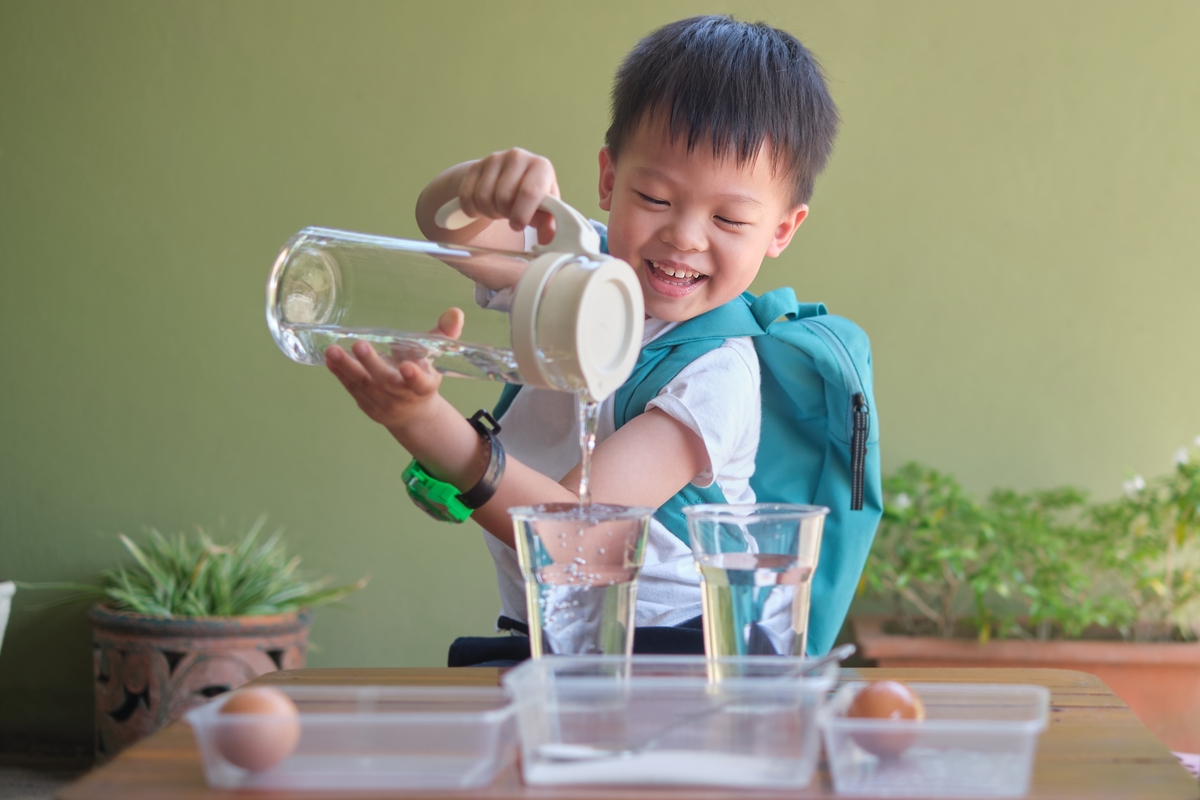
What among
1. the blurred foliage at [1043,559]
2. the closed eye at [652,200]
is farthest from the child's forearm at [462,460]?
the blurred foliage at [1043,559]

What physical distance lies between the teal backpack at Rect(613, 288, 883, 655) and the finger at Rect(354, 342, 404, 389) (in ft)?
1.19

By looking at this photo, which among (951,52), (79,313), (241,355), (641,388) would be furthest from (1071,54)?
(79,313)

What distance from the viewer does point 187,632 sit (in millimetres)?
2193

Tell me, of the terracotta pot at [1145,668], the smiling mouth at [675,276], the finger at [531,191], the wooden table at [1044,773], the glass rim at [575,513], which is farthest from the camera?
the terracotta pot at [1145,668]

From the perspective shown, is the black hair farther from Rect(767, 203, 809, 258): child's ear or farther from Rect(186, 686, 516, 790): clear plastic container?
Rect(186, 686, 516, 790): clear plastic container

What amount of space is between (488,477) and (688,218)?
15.0 inches

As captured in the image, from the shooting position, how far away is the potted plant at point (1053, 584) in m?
2.15

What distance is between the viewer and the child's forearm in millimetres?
868

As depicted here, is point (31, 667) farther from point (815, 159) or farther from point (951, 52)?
point (951, 52)

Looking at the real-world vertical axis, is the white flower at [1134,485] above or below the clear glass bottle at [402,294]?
below

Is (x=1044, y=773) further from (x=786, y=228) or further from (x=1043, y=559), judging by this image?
(x=1043, y=559)

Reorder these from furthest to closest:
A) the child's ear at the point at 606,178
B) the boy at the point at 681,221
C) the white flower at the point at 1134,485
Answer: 1. the white flower at the point at 1134,485
2. the child's ear at the point at 606,178
3. the boy at the point at 681,221

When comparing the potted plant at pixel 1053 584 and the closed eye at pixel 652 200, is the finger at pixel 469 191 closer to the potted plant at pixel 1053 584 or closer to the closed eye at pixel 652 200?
the closed eye at pixel 652 200

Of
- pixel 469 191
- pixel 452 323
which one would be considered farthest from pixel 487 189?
pixel 452 323
